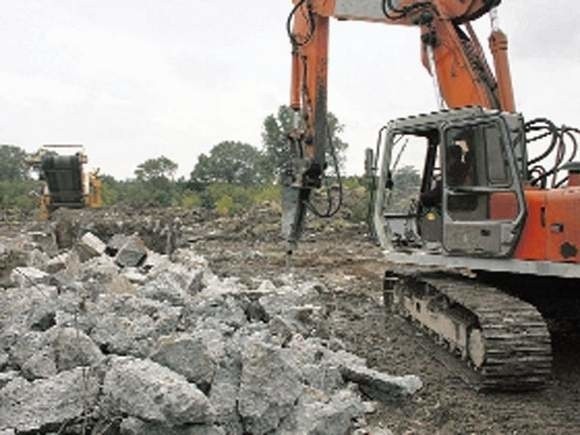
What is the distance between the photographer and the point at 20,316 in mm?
5402

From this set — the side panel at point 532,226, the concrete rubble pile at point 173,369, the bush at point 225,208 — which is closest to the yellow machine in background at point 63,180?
the bush at point 225,208

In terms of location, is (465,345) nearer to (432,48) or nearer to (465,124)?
(465,124)

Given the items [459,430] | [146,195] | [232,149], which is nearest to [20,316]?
[459,430]

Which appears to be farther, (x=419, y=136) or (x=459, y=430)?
(x=419, y=136)

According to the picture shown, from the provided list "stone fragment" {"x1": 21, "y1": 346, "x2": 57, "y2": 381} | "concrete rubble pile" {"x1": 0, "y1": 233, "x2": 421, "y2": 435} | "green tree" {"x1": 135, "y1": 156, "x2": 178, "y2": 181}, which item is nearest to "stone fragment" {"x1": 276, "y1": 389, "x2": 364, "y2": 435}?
"concrete rubble pile" {"x1": 0, "y1": 233, "x2": 421, "y2": 435}

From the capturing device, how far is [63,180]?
20422 mm

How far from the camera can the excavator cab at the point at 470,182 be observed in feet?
19.3

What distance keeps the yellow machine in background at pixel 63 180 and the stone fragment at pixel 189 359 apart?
17.0 meters

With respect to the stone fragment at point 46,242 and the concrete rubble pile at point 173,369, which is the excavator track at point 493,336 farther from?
the stone fragment at point 46,242

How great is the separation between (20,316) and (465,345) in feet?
11.1

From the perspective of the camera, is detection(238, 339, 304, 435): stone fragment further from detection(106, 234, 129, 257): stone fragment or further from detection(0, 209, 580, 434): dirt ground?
detection(106, 234, 129, 257): stone fragment

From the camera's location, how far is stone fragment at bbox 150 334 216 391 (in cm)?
386

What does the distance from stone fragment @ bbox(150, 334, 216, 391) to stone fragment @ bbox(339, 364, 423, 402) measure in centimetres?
154

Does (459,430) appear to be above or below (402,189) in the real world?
below
